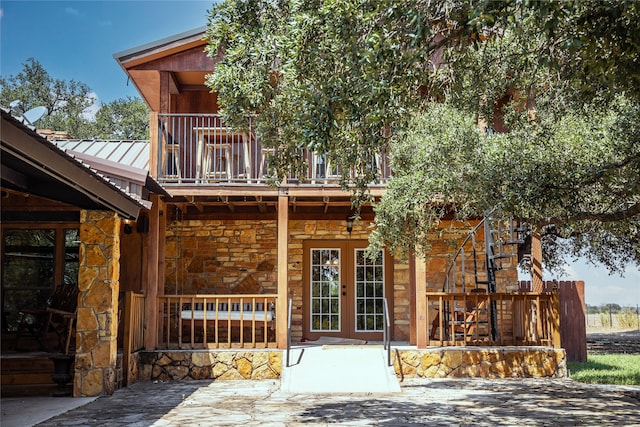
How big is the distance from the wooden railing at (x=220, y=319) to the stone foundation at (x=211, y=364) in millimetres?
207

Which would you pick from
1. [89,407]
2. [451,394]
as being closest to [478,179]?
[451,394]

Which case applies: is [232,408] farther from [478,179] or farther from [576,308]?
[576,308]

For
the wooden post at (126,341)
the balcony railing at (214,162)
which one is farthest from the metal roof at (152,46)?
the wooden post at (126,341)

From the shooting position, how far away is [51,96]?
31969mm

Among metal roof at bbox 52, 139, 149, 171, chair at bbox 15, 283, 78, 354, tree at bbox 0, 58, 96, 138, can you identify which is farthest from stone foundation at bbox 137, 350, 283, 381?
tree at bbox 0, 58, 96, 138

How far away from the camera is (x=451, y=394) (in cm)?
968

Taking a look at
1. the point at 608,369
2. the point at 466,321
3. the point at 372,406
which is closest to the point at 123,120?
the point at 466,321

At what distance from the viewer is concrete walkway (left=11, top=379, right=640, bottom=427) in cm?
749

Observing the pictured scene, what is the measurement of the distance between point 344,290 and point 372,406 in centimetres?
581

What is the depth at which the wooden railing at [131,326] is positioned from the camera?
10.7m

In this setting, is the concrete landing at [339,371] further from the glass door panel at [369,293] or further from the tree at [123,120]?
the tree at [123,120]

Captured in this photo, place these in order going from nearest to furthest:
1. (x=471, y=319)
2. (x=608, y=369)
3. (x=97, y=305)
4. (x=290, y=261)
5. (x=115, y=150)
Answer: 1. (x=97, y=305)
2. (x=471, y=319)
3. (x=608, y=369)
4. (x=290, y=261)
5. (x=115, y=150)

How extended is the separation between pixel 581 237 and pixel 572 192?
14.7 feet

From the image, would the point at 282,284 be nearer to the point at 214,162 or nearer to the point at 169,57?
the point at 214,162
